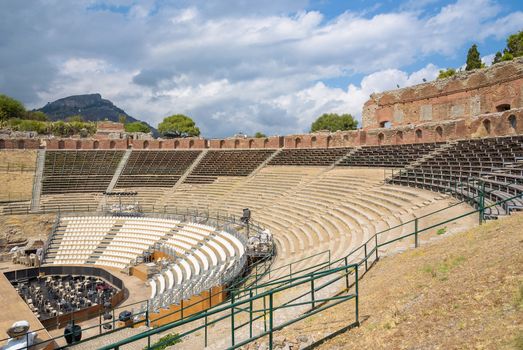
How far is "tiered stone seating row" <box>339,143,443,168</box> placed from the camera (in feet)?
86.7

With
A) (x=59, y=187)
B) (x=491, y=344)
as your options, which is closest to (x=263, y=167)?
(x=59, y=187)

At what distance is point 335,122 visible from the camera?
87062 millimetres

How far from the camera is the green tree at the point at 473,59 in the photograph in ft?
159

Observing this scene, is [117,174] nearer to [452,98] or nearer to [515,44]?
[452,98]

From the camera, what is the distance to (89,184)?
3719cm

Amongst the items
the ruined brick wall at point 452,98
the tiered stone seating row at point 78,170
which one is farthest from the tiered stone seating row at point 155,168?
the ruined brick wall at point 452,98

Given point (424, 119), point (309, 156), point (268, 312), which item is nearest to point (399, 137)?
point (424, 119)

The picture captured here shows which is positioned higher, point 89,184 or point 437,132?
point 437,132

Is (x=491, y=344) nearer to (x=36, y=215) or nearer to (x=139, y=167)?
(x=36, y=215)

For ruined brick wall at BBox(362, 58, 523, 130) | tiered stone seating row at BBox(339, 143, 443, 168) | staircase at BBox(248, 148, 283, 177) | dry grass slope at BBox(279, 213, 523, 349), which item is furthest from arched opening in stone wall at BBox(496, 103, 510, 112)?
dry grass slope at BBox(279, 213, 523, 349)

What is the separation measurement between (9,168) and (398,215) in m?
37.4

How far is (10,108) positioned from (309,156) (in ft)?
227

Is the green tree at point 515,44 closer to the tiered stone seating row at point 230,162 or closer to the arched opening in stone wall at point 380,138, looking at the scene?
the arched opening in stone wall at point 380,138

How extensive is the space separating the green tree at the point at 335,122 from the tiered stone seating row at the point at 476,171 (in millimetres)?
61512
